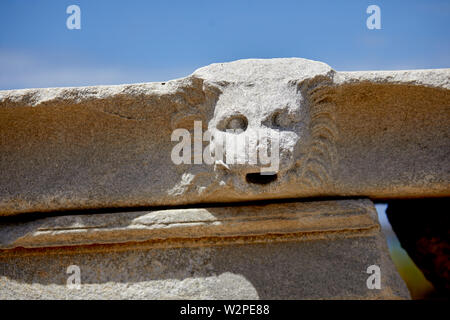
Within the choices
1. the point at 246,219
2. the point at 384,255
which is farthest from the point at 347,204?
the point at 246,219

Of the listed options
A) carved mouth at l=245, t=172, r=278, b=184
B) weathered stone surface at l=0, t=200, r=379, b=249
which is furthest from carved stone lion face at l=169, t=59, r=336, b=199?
weathered stone surface at l=0, t=200, r=379, b=249

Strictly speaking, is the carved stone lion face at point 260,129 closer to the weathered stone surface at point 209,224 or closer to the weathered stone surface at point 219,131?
the weathered stone surface at point 219,131

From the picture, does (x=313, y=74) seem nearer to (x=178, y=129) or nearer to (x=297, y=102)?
(x=297, y=102)

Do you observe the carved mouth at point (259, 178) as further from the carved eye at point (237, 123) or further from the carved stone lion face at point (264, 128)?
the carved eye at point (237, 123)

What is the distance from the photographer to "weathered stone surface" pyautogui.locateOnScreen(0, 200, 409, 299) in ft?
5.06

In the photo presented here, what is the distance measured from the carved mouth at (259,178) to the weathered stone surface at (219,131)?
24 mm

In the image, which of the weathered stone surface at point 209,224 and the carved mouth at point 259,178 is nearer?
the carved mouth at point 259,178

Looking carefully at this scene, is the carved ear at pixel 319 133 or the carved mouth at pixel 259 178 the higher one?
the carved ear at pixel 319 133

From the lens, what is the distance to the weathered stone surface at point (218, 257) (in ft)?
5.06

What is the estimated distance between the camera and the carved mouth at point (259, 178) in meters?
1.48

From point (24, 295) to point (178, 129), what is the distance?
885mm

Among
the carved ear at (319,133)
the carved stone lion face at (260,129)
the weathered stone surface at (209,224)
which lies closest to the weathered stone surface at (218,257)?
the weathered stone surface at (209,224)

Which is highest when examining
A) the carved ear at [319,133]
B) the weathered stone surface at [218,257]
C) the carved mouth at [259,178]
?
the carved ear at [319,133]

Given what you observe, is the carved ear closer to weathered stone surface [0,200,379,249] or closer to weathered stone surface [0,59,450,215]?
weathered stone surface [0,59,450,215]
